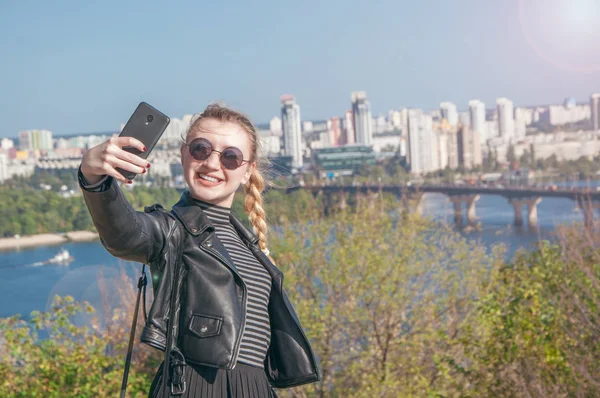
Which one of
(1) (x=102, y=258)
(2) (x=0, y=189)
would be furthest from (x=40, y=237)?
(2) (x=0, y=189)

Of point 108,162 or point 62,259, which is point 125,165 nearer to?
point 108,162

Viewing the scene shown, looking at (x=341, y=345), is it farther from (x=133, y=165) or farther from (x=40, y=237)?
(x=40, y=237)

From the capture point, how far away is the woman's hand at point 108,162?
0.64 meters

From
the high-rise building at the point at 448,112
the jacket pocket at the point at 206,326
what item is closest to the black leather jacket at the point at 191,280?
A: the jacket pocket at the point at 206,326

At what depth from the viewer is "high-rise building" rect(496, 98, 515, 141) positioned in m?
54.5

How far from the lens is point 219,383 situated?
0.77 metres

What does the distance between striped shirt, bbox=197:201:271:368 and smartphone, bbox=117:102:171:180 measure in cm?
16

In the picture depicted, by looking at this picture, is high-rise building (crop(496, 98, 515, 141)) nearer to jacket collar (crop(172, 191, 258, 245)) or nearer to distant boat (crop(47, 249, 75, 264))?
distant boat (crop(47, 249, 75, 264))

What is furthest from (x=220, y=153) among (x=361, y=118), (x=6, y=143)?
(x=6, y=143)

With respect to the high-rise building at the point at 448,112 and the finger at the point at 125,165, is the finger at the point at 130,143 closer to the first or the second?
the finger at the point at 125,165

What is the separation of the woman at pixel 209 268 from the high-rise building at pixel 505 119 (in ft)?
179

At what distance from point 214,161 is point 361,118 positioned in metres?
45.9

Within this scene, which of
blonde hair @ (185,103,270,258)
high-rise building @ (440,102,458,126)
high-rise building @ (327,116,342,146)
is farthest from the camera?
high-rise building @ (440,102,458,126)

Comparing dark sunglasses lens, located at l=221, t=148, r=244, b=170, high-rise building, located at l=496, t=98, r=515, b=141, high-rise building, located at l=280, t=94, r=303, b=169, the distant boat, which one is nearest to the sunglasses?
dark sunglasses lens, located at l=221, t=148, r=244, b=170
